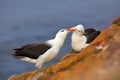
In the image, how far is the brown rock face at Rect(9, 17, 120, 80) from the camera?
10.9m

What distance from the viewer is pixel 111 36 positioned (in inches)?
490

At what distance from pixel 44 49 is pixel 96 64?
5.80 meters

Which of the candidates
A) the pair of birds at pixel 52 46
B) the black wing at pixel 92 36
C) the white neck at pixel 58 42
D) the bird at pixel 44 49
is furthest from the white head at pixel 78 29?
the black wing at pixel 92 36

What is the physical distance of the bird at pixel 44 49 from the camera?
55.0ft

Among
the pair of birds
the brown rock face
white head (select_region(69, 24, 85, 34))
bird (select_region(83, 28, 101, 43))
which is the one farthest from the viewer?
bird (select_region(83, 28, 101, 43))

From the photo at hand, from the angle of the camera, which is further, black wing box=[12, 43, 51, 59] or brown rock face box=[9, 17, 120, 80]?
black wing box=[12, 43, 51, 59]

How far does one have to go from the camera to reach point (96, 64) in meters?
11.3

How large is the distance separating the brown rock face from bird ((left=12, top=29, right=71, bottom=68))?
12.1 ft

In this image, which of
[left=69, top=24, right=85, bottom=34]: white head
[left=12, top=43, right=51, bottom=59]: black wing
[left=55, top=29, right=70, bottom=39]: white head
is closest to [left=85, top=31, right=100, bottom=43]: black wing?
[left=69, top=24, right=85, bottom=34]: white head

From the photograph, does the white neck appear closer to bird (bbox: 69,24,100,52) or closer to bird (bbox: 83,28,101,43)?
bird (bbox: 69,24,100,52)

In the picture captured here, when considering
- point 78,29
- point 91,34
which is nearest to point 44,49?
point 78,29

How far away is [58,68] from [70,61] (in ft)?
1.39

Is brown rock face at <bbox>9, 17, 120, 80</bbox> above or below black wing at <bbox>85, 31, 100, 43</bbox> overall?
below

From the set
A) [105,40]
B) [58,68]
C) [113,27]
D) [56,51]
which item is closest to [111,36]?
[105,40]
